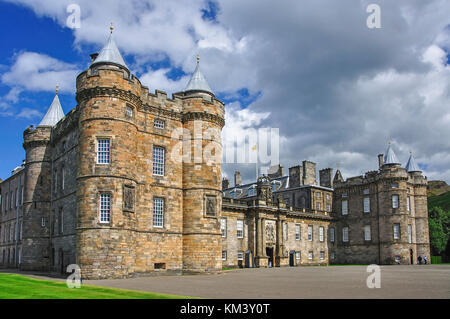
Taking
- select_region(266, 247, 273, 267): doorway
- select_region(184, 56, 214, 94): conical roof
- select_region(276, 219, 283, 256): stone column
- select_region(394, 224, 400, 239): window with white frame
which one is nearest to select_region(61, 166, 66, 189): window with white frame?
select_region(184, 56, 214, 94): conical roof

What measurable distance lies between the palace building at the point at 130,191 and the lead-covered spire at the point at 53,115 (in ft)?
0.31

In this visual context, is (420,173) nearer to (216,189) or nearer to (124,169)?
(216,189)

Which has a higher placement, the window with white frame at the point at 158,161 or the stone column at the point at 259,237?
the window with white frame at the point at 158,161

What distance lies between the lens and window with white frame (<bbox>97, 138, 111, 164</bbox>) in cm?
2753

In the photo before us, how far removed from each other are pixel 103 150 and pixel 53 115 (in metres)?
16.4

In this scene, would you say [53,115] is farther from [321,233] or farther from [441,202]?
[441,202]

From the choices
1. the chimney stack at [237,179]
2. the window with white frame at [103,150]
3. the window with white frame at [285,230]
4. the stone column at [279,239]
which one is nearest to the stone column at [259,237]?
the stone column at [279,239]

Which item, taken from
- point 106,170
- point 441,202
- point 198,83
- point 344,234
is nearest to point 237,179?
point 344,234

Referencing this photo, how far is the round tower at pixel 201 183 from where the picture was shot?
31.8m

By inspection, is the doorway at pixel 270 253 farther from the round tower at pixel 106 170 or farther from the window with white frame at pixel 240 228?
the round tower at pixel 106 170

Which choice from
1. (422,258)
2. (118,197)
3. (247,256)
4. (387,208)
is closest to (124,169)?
(118,197)

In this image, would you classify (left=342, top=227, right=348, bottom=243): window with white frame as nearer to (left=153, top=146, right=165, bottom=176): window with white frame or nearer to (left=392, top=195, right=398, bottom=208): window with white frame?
(left=392, top=195, right=398, bottom=208): window with white frame

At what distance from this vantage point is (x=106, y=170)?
27141 millimetres
